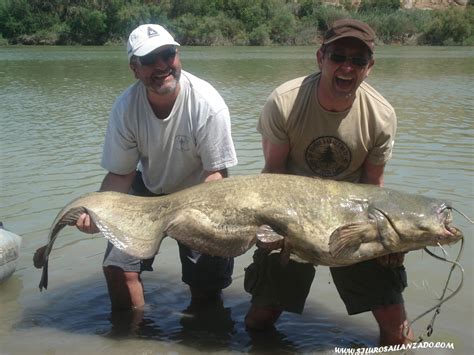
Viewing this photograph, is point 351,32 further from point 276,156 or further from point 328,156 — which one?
point 276,156

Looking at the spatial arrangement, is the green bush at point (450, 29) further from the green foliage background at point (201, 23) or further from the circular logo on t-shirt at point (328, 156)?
the circular logo on t-shirt at point (328, 156)

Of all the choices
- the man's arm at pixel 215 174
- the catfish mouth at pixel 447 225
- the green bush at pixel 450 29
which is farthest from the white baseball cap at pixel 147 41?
the green bush at pixel 450 29

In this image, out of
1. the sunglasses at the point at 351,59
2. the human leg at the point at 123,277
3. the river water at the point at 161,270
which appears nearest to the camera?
the sunglasses at the point at 351,59

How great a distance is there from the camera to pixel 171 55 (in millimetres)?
3879

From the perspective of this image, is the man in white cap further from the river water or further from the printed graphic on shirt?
the river water

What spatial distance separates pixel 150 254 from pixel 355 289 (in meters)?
1.25

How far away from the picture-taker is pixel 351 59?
3.47m

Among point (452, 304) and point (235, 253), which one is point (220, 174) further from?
point (452, 304)

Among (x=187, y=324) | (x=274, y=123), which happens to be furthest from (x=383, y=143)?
(x=187, y=324)

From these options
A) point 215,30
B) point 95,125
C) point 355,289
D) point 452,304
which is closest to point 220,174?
point 355,289

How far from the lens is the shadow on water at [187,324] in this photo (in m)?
3.98

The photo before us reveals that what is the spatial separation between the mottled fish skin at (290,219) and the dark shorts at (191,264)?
Answer: 595mm

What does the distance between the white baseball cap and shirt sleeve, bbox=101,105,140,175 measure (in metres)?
0.45

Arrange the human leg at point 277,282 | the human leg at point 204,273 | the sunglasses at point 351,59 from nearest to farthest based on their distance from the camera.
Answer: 1. the sunglasses at point 351,59
2. the human leg at point 277,282
3. the human leg at point 204,273
